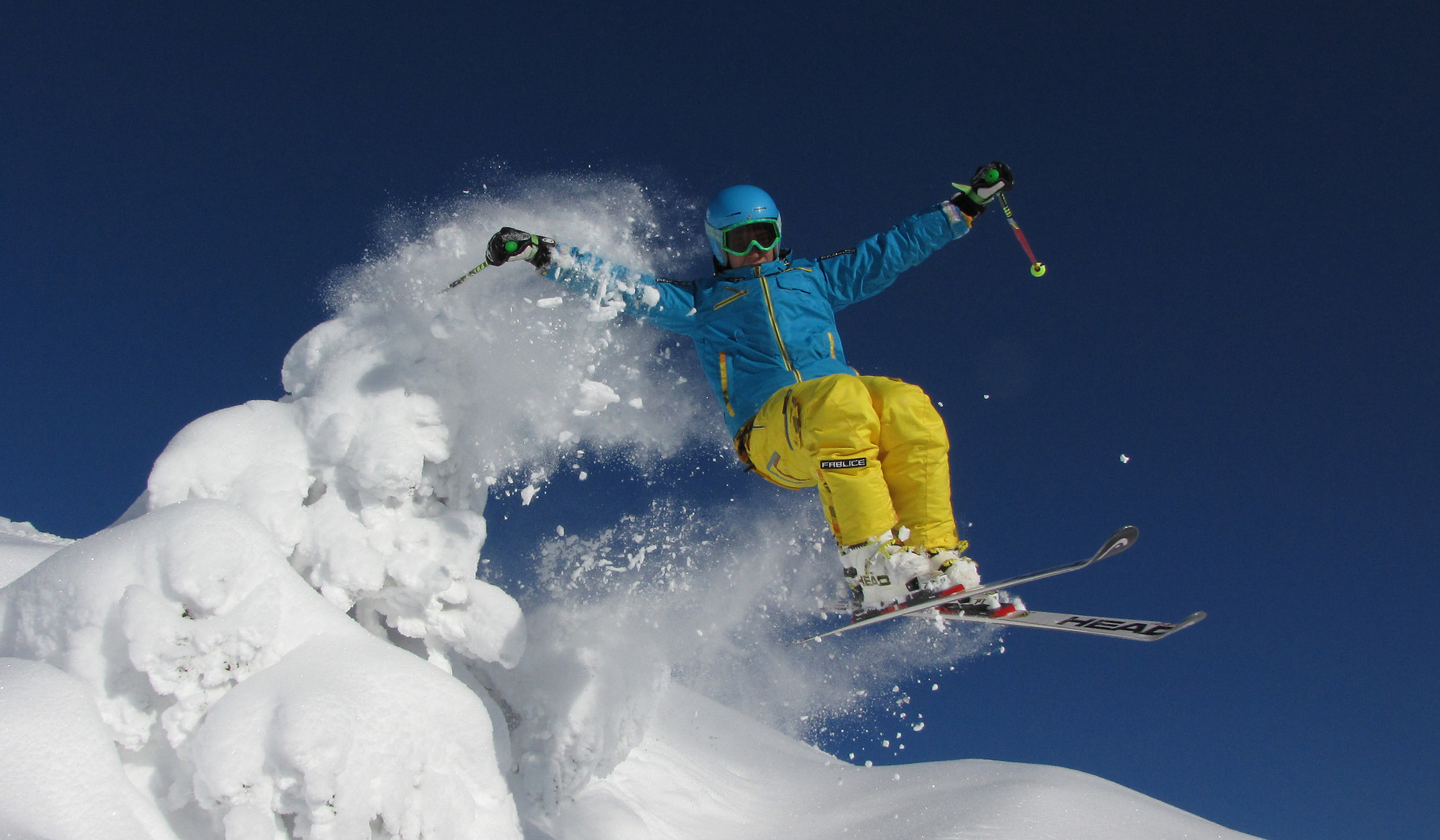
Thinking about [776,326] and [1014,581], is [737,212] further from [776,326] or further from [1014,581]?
[1014,581]

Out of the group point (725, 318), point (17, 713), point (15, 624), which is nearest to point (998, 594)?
point (725, 318)

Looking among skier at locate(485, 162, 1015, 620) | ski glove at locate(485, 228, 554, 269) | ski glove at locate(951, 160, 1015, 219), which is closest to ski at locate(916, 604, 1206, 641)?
skier at locate(485, 162, 1015, 620)

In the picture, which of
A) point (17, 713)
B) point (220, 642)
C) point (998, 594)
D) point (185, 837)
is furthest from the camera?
point (998, 594)

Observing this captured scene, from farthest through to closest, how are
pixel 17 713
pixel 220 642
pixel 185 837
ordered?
1. pixel 220 642
2. pixel 185 837
3. pixel 17 713

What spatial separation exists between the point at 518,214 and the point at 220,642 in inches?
164

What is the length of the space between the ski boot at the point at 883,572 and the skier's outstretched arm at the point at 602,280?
2.32 meters

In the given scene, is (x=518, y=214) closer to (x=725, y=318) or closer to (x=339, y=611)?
(x=725, y=318)

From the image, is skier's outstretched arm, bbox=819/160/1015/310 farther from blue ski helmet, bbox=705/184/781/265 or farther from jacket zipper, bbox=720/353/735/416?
jacket zipper, bbox=720/353/735/416

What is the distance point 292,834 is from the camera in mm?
3756

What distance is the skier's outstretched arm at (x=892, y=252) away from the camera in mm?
5672

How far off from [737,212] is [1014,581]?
3331mm

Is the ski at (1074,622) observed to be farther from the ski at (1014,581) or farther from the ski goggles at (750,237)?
the ski goggles at (750,237)

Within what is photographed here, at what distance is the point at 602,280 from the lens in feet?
17.7

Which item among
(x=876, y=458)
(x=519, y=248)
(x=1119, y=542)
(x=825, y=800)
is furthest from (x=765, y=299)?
(x=825, y=800)
